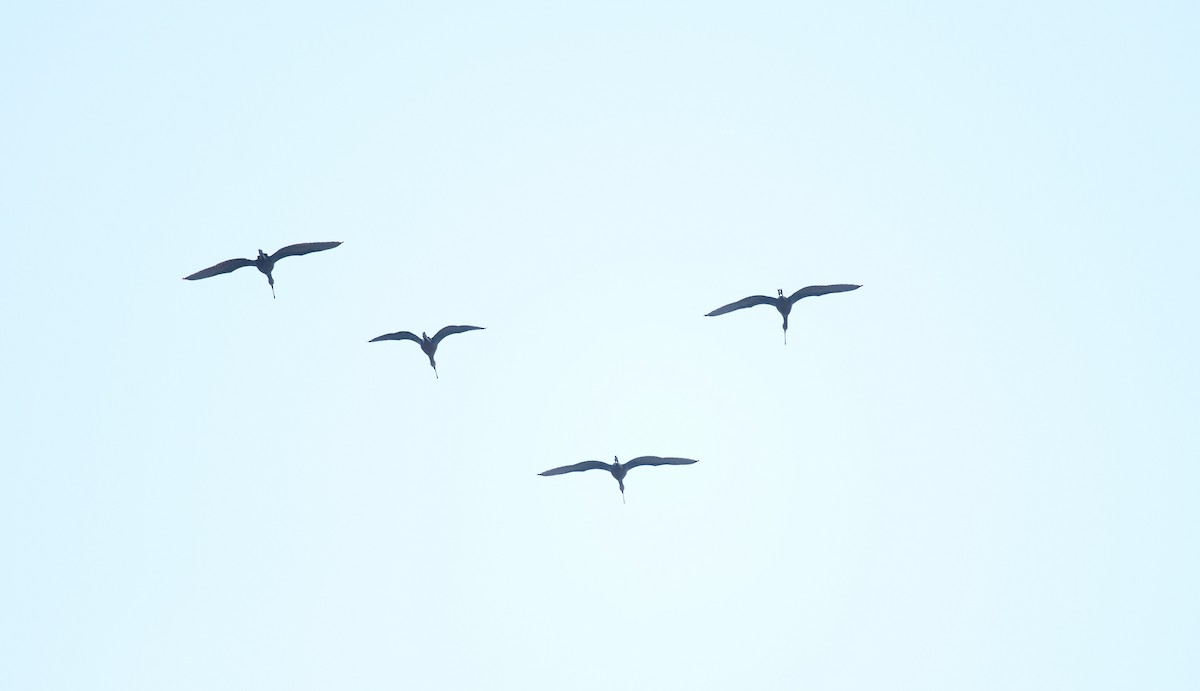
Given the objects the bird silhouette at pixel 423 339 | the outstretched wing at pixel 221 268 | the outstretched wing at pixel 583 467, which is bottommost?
the outstretched wing at pixel 583 467

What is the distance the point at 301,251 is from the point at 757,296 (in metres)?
23.8

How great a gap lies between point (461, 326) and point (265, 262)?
10.7m

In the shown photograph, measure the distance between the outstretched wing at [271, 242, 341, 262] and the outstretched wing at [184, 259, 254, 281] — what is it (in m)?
1.54

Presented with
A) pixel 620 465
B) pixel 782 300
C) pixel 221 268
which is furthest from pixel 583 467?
pixel 221 268

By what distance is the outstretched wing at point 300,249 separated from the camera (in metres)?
66.8

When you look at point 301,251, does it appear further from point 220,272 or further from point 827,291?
point 827,291

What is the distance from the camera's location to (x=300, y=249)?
68.4 metres

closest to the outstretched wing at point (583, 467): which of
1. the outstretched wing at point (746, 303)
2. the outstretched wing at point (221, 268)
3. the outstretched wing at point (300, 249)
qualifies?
the outstretched wing at point (746, 303)

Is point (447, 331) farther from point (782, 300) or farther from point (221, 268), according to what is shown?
point (782, 300)

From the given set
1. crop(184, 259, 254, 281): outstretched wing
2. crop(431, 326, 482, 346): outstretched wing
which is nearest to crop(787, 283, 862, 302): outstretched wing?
crop(431, 326, 482, 346): outstretched wing

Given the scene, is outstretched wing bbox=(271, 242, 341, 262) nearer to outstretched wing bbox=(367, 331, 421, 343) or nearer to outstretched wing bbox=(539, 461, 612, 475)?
outstretched wing bbox=(367, 331, 421, 343)

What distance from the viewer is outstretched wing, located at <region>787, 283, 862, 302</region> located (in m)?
69.5

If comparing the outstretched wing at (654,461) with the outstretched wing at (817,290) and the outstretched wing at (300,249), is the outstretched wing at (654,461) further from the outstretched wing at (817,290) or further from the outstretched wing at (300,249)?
the outstretched wing at (300,249)

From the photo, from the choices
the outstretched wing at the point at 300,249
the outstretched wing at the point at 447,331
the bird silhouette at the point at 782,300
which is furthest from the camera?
the outstretched wing at the point at 447,331
